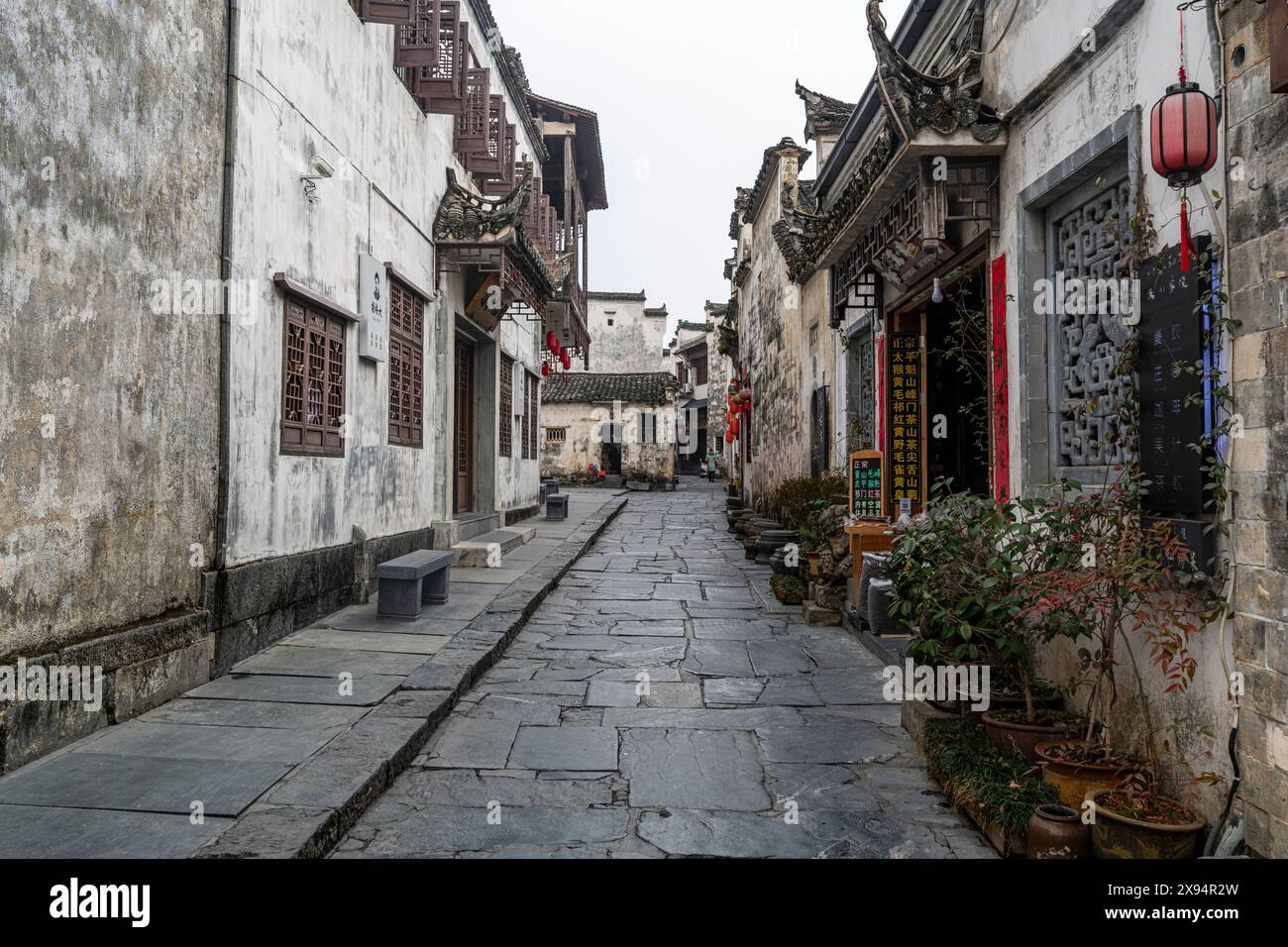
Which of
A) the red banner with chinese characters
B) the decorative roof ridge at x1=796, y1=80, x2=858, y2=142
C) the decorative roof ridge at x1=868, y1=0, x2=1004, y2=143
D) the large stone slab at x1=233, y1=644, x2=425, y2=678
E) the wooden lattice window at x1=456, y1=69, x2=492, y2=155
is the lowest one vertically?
the large stone slab at x1=233, y1=644, x2=425, y2=678

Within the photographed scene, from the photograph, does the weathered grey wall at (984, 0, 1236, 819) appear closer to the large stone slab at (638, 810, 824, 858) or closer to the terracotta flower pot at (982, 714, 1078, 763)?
the terracotta flower pot at (982, 714, 1078, 763)

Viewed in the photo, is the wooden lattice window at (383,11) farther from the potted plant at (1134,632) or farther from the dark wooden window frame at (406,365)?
the potted plant at (1134,632)

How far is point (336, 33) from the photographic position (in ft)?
25.2

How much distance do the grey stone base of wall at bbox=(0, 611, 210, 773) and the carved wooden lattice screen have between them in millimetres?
5155

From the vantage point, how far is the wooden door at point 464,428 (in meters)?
13.7

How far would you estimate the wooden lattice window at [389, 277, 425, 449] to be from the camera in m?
9.53

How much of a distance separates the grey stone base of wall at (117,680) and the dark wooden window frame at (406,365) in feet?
14.5

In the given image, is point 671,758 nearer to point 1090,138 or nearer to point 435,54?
point 1090,138

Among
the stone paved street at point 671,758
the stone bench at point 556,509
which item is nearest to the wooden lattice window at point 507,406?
the stone bench at point 556,509

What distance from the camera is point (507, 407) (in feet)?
51.7

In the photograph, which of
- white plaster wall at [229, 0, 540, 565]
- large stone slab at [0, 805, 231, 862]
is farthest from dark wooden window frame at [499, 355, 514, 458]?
large stone slab at [0, 805, 231, 862]
